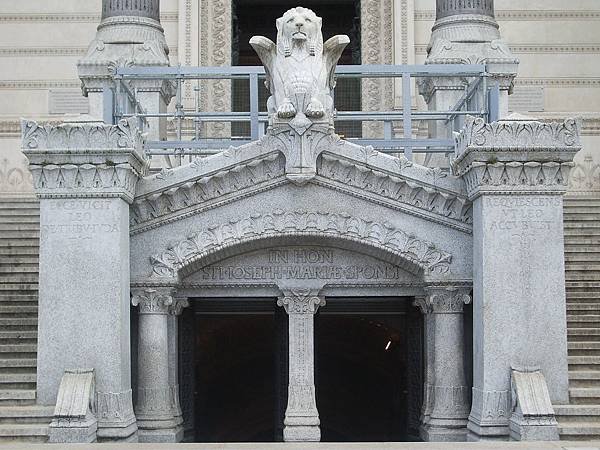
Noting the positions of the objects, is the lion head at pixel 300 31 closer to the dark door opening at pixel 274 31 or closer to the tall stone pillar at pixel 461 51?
the tall stone pillar at pixel 461 51

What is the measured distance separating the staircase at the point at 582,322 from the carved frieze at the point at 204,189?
4.59 m

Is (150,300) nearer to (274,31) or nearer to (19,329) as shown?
(19,329)

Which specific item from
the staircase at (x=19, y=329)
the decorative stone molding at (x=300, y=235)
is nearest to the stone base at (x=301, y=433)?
the decorative stone molding at (x=300, y=235)

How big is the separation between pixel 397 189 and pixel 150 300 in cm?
353

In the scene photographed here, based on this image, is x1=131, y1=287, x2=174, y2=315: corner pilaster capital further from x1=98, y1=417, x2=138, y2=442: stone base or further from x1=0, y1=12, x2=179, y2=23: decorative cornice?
x1=0, y1=12, x2=179, y2=23: decorative cornice

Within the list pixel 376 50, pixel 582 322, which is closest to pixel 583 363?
pixel 582 322

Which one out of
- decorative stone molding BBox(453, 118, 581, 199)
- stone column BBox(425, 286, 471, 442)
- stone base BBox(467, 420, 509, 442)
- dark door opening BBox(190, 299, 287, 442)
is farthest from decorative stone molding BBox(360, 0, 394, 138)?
stone base BBox(467, 420, 509, 442)

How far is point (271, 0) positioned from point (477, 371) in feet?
58.5

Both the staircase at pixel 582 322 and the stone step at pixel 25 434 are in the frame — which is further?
the staircase at pixel 582 322

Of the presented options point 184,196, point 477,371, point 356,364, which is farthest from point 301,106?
point 356,364

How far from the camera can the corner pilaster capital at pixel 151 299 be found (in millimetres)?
13101

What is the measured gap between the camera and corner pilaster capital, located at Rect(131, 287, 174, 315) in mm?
13101

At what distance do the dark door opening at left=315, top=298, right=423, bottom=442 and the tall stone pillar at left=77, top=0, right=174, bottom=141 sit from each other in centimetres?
481

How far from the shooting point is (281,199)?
13156mm
